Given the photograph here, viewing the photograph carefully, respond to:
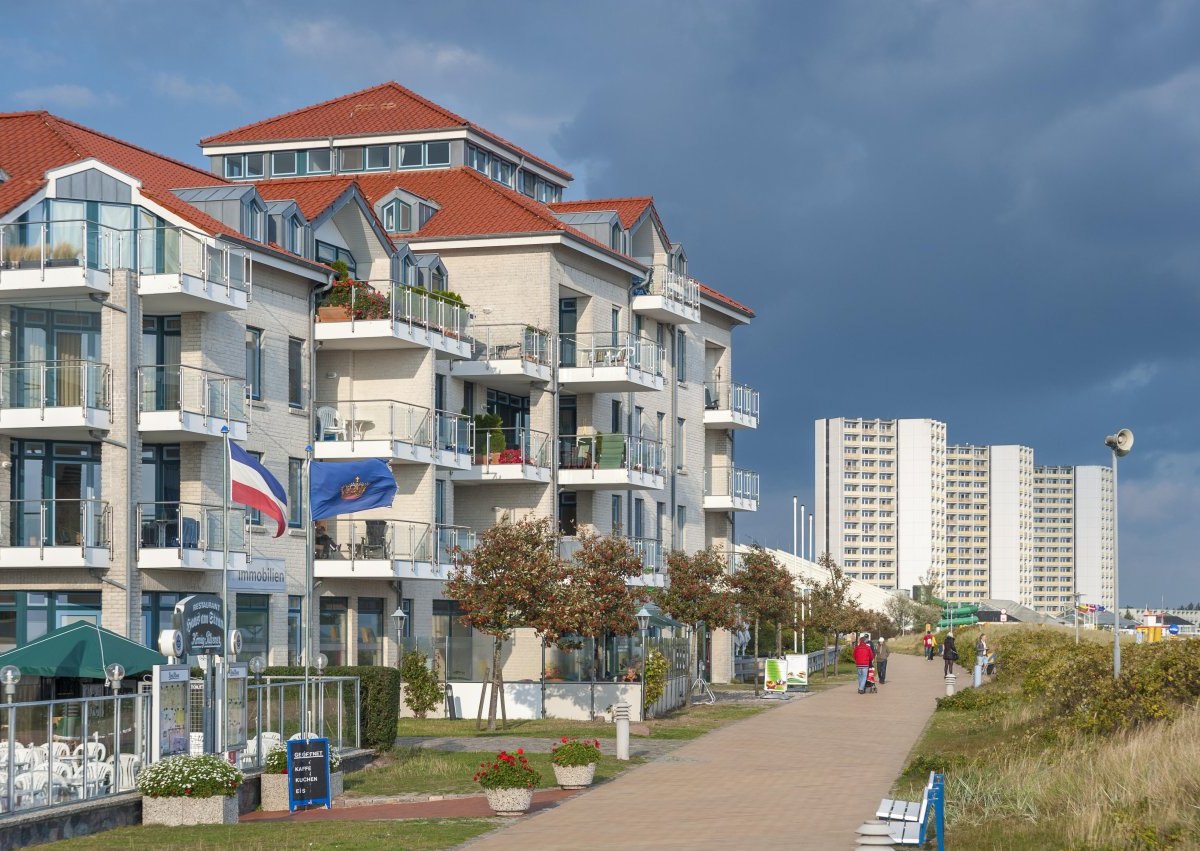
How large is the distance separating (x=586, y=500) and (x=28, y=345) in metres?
20.5

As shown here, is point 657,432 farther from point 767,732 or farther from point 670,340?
point 767,732

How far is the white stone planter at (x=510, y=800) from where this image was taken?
2202 cm

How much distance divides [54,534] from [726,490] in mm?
33281

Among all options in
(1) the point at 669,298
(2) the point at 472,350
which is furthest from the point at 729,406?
(2) the point at 472,350

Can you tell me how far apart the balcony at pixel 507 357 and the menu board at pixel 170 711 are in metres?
22.8

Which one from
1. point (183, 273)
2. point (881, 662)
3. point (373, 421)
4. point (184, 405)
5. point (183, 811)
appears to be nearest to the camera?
point (183, 811)

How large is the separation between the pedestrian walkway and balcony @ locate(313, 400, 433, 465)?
33.2ft

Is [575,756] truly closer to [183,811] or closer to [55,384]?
[183,811]

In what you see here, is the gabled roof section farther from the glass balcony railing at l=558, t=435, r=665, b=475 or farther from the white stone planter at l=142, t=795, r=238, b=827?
the white stone planter at l=142, t=795, r=238, b=827

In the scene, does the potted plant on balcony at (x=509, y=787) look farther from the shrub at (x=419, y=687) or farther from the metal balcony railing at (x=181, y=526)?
the shrub at (x=419, y=687)

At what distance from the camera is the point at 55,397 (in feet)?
109

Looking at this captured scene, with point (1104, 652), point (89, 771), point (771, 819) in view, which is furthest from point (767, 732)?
point (89, 771)

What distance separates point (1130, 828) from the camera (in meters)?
17.3

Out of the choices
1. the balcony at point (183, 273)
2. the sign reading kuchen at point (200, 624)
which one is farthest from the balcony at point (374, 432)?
the sign reading kuchen at point (200, 624)
